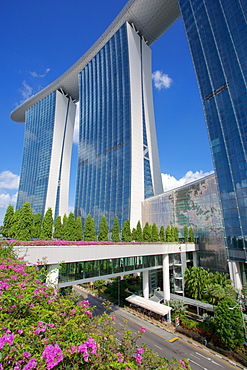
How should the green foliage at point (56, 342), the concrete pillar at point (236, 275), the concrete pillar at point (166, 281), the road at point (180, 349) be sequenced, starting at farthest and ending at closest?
1. the concrete pillar at point (236, 275)
2. the concrete pillar at point (166, 281)
3. the road at point (180, 349)
4. the green foliage at point (56, 342)

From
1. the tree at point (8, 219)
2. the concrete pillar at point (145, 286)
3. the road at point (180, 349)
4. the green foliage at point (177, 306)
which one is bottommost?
the road at point (180, 349)

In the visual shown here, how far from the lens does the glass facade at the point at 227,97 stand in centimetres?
3391

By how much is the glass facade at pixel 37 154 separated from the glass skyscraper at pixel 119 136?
2042 cm

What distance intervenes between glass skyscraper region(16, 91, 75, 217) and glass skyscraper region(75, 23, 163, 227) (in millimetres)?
Result: 15192

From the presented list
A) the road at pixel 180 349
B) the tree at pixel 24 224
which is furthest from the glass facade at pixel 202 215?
the tree at pixel 24 224

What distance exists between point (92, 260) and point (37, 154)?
9305 centimetres

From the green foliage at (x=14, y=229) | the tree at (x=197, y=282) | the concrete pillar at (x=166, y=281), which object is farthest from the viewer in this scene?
the tree at (x=197, y=282)

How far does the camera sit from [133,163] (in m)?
58.8

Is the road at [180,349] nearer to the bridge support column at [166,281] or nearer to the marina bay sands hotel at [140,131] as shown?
the bridge support column at [166,281]

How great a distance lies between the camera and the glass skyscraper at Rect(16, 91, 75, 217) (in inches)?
3543

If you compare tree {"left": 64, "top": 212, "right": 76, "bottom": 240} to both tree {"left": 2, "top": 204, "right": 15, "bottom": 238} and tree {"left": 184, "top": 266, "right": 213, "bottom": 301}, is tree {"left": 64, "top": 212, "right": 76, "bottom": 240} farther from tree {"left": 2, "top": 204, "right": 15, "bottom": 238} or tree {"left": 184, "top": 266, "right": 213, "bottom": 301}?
tree {"left": 184, "top": 266, "right": 213, "bottom": 301}

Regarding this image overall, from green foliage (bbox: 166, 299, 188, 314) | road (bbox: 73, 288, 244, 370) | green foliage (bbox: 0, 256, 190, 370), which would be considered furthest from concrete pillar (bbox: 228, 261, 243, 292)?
green foliage (bbox: 0, 256, 190, 370)

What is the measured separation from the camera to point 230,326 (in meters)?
21.0

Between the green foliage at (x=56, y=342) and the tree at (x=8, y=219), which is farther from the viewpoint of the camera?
the tree at (x=8, y=219)
